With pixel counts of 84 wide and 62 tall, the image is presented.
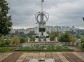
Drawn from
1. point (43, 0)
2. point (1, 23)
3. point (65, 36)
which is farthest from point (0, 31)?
point (65, 36)

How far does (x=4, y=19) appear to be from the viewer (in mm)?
48500

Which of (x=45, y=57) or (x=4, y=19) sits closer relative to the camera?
(x=45, y=57)

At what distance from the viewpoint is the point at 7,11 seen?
4969cm

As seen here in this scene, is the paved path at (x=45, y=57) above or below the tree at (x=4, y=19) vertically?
below

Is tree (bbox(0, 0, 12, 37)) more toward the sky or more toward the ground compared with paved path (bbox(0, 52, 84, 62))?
more toward the sky

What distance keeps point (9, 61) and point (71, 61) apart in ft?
19.6

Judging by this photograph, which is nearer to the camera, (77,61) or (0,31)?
(77,61)

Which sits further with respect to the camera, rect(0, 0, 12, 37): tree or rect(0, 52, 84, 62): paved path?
rect(0, 0, 12, 37): tree

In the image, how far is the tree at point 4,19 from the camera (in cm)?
4837

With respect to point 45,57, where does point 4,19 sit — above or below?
above

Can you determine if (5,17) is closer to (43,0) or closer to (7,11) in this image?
(7,11)

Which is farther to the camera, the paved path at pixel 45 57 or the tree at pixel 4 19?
the tree at pixel 4 19

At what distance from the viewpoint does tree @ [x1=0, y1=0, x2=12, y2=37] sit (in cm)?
4837

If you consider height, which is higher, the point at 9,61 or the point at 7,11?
the point at 7,11
